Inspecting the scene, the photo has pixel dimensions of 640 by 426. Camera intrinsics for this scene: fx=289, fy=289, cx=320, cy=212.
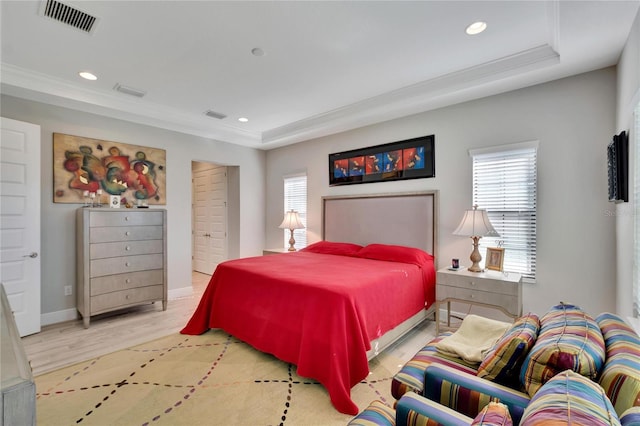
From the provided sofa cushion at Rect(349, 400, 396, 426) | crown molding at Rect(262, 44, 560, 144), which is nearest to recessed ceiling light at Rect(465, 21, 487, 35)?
crown molding at Rect(262, 44, 560, 144)

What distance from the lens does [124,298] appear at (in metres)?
3.63

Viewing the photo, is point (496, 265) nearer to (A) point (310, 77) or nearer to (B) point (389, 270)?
(B) point (389, 270)

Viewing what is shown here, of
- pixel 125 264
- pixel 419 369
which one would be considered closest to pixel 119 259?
pixel 125 264

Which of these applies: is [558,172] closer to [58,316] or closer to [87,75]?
[87,75]

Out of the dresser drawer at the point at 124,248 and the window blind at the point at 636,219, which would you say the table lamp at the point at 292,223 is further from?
the window blind at the point at 636,219

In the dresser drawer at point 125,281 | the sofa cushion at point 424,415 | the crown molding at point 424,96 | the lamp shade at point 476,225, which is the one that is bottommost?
the dresser drawer at point 125,281

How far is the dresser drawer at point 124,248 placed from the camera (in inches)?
135

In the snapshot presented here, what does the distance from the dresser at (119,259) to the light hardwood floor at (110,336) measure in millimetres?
179

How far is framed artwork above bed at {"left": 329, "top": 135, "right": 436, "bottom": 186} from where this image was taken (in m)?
3.73

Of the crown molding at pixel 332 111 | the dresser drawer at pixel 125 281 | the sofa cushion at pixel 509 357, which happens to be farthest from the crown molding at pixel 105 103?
the sofa cushion at pixel 509 357

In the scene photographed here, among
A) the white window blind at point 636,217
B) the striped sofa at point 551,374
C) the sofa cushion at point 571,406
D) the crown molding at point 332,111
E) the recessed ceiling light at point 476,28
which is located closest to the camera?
the sofa cushion at point 571,406

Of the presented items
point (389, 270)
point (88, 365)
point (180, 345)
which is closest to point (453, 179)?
point (389, 270)

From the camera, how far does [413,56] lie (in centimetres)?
269

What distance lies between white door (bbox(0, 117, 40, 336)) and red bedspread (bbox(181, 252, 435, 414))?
1.70 meters
